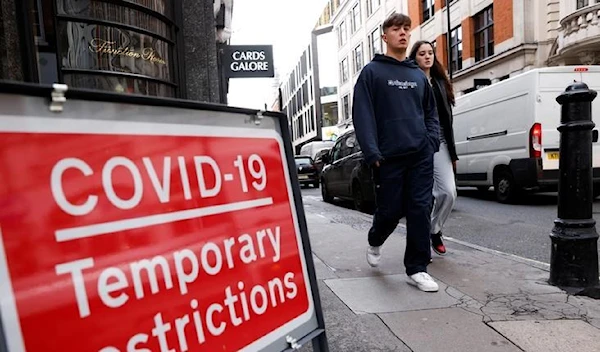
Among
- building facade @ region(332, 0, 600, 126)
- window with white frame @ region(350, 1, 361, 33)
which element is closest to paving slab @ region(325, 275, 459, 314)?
building facade @ region(332, 0, 600, 126)

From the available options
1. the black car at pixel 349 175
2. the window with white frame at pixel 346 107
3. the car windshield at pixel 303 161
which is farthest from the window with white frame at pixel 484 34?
the window with white frame at pixel 346 107

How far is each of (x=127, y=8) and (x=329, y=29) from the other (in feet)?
159

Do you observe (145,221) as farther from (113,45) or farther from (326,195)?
(326,195)

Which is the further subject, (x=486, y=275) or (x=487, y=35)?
(x=487, y=35)

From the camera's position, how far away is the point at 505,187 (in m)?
9.02

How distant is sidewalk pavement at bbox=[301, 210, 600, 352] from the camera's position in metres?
2.28

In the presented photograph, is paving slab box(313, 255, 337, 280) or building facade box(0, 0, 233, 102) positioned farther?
paving slab box(313, 255, 337, 280)

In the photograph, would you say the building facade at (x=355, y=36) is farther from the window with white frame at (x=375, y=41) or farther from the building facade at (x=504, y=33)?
the building facade at (x=504, y=33)

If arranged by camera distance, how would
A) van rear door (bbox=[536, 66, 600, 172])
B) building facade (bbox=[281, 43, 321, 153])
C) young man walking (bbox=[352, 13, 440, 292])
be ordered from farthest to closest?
building facade (bbox=[281, 43, 321, 153]), van rear door (bbox=[536, 66, 600, 172]), young man walking (bbox=[352, 13, 440, 292])

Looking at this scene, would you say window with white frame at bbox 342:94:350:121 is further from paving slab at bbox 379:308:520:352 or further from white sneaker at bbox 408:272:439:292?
paving slab at bbox 379:308:520:352

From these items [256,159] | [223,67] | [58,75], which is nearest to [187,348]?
[256,159]

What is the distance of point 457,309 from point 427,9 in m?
27.3

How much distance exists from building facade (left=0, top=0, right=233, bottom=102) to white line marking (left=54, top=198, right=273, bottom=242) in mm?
2242

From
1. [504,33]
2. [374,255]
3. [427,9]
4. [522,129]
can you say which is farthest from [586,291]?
[427,9]
